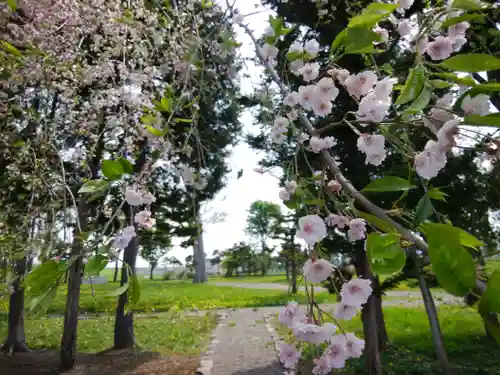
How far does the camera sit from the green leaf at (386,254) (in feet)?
1.41

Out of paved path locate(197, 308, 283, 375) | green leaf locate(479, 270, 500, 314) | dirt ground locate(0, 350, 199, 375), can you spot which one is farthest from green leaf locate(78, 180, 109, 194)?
paved path locate(197, 308, 283, 375)

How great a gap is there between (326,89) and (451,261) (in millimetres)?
461

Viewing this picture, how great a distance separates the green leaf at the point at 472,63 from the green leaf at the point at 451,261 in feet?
0.60

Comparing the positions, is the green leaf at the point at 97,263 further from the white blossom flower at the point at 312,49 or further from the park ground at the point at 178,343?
the park ground at the point at 178,343

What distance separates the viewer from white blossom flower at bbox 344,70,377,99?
69cm

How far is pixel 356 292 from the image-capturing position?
684 mm

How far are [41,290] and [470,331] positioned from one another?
8343mm

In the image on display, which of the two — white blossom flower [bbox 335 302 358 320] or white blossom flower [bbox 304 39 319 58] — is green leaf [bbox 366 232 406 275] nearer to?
white blossom flower [bbox 335 302 358 320]

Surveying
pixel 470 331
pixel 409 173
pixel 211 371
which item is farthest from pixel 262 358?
pixel 409 173

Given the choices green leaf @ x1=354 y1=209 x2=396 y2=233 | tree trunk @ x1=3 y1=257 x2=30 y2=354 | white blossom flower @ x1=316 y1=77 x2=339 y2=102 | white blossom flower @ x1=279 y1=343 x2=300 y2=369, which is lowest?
tree trunk @ x1=3 y1=257 x2=30 y2=354

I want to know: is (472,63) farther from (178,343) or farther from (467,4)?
(178,343)

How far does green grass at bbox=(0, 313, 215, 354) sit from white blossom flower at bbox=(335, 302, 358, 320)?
6057 millimetres

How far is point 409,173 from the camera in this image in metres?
0.57

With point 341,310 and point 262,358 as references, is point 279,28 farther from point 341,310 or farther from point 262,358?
point 262,358
